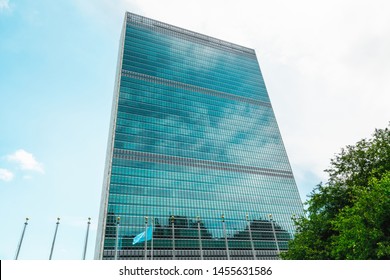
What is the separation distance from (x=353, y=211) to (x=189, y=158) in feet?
270

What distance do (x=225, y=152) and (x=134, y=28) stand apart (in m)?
75.4

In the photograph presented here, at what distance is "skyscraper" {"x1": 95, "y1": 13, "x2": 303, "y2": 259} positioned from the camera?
86000 millimetres

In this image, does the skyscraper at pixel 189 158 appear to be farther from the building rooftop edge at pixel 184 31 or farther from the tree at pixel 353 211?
the tree at pixel 353 211

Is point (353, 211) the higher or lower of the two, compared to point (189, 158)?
lower

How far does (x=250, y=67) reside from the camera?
151 meters

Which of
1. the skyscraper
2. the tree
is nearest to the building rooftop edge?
the skyscraper

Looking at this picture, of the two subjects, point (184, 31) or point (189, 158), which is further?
point (184, 31)

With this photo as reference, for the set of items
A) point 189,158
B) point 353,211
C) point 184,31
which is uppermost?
point 184,31

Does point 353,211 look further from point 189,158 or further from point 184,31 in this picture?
point 184,31

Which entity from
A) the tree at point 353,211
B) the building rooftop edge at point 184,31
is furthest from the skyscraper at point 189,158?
the tree at point 353,211

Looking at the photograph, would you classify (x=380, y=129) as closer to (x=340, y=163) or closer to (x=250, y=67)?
(x=340, y=163)

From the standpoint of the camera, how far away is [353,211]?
884 inches

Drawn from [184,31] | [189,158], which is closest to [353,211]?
[189,158]

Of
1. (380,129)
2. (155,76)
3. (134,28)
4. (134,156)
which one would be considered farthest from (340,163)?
(134,28)
